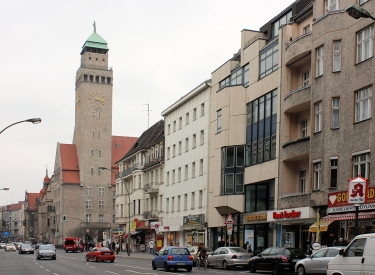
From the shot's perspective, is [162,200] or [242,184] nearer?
[242,184]

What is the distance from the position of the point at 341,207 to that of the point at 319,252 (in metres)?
6.66

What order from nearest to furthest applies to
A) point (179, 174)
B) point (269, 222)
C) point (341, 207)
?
point (341, 207), point (269, 222), point (179, 174)

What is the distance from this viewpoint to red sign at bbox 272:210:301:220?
1534 inches

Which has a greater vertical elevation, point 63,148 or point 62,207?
point 63,148

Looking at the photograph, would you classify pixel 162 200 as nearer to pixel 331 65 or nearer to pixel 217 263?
pixel 217 263

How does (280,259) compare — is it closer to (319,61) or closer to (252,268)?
(252,268)

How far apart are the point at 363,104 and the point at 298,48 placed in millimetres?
7728

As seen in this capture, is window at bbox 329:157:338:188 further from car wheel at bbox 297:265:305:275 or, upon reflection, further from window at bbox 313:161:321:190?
car wheel at bbox 297:265:305:275

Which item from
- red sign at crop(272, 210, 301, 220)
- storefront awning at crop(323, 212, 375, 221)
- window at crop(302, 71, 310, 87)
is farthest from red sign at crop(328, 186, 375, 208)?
window at crop(302, 71, 310, 87)

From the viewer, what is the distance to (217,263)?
39250 millimetres

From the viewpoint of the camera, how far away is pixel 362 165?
33125mm

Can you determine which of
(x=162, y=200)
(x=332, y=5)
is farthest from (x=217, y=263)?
(x=162, y=200)

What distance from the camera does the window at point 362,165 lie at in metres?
32.6

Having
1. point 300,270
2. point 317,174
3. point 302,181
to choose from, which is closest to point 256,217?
point 302,181
